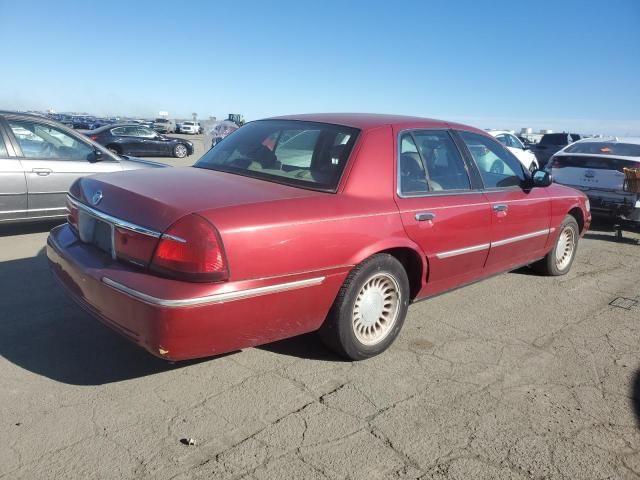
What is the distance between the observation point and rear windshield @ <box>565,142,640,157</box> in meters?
9.02

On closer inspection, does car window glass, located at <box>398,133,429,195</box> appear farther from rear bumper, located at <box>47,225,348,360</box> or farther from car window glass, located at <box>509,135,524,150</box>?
car window glass, located at <box>509,135,524,150</box>

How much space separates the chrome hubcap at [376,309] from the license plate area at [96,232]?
1.48 metres

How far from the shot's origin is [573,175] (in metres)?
8.67

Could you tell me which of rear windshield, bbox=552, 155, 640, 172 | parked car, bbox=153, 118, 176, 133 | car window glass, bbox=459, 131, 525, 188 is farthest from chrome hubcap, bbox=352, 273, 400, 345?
parked car, bbox=153, 118, 176, 133

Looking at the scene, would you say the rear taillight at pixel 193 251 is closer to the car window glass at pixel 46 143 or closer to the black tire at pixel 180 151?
the car window glass at pixel 46 143

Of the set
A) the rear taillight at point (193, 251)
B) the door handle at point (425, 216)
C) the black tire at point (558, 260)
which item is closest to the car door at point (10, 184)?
the rear taillight at point (193, 251)

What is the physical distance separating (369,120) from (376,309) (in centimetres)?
134

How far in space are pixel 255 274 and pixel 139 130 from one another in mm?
21071

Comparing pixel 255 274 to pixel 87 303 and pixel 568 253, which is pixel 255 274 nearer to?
pixel 87 303

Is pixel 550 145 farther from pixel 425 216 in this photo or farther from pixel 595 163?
pixel 425 216

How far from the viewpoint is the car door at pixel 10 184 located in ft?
19.5

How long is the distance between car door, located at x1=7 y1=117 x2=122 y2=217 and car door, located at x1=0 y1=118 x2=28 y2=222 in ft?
0.20

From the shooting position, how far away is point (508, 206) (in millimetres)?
4492

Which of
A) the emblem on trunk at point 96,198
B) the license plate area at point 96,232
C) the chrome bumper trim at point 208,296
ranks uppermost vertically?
the emblem on trunk at point 96,198
